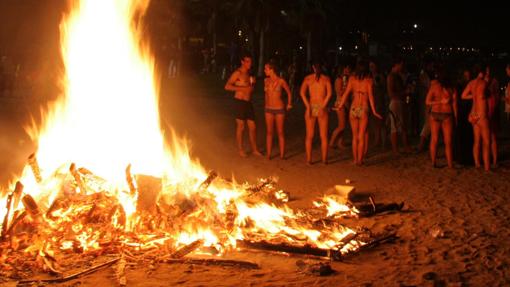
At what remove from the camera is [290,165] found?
11.2 m

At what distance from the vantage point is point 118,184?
762 cm

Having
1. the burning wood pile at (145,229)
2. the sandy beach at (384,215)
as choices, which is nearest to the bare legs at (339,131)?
the sandy beach at (384,215)

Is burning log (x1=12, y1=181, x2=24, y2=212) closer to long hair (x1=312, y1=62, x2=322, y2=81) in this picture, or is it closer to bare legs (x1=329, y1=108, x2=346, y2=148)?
long hair (x1=312, y1=62, x2=322, y2=81)

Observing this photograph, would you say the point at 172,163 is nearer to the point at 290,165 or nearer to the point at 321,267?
the point at 290,165

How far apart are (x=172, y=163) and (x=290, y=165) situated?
9.56 feet

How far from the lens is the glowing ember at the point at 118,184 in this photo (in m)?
6.59

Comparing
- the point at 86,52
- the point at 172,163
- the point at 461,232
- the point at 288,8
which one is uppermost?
the point at 288,8

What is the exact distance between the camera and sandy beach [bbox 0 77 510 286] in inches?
217

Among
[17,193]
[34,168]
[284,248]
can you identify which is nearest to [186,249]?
[284,248]

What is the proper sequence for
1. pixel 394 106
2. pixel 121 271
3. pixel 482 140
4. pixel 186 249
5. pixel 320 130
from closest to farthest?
1. pixel 121 271
2. pixel 186 249
3. pixel 482 140
4. pixel 320 130
5. pixel 394 106

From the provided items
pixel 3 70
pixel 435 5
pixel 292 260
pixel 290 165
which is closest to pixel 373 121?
pixel 290 165

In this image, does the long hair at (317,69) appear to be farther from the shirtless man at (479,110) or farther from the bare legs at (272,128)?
the shirtless man at (479,110)

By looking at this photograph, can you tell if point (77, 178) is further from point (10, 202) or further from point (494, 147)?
point (494, 147)

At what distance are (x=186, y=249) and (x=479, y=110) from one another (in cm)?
630
